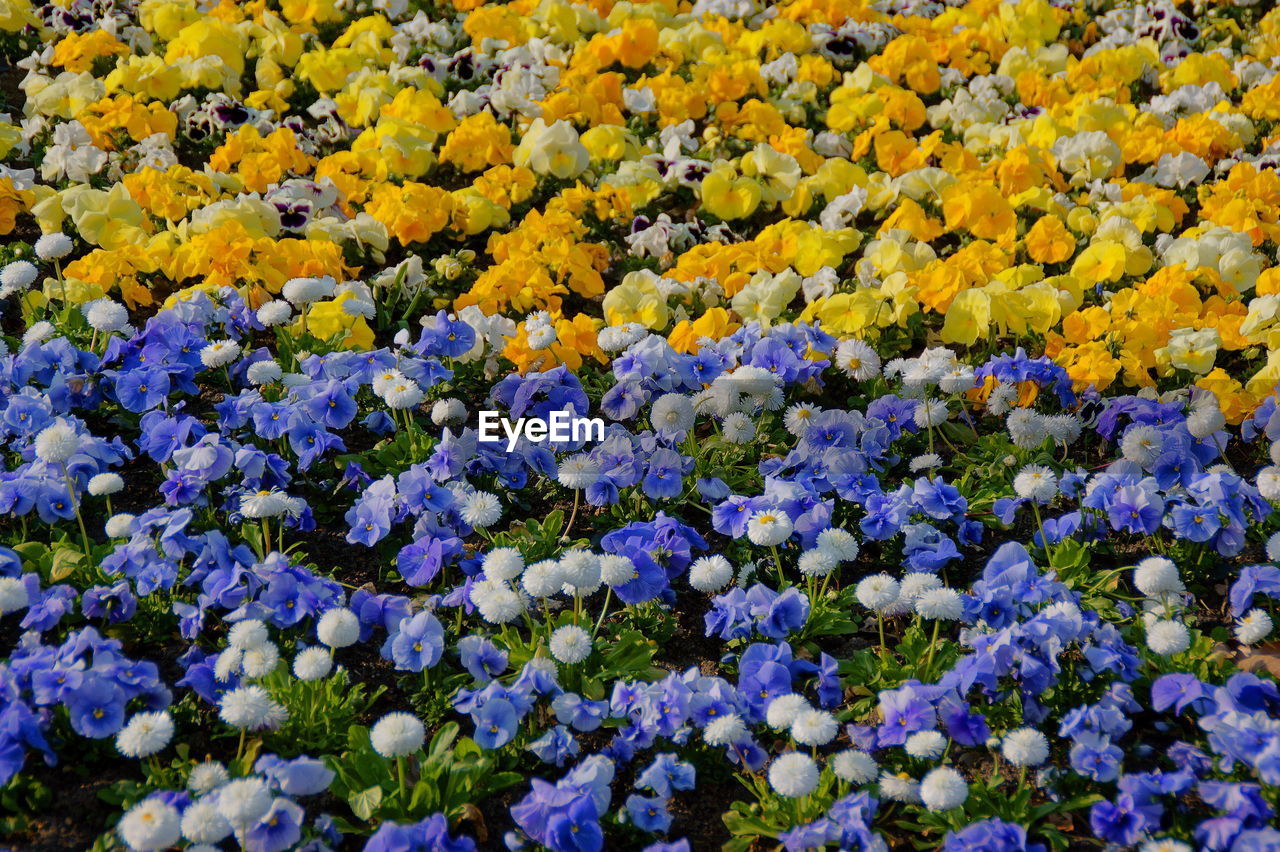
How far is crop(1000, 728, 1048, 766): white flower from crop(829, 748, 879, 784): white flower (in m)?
0.27

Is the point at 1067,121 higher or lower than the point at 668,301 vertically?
higher

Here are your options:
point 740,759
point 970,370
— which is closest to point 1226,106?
point 970,370

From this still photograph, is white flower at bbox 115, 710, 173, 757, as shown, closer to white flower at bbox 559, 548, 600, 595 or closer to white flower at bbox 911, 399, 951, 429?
white flower at bbox 559, 548, 600, 595

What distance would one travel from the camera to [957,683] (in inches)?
98.6

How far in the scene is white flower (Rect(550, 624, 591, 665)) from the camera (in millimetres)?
2518

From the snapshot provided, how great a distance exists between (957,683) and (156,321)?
2.61 metres

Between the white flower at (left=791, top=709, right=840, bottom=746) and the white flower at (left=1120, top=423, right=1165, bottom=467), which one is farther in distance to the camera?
the white flower at (left=1120, top=423, right=1165, bottom=467)

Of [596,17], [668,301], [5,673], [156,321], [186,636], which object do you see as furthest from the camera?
[596,17]

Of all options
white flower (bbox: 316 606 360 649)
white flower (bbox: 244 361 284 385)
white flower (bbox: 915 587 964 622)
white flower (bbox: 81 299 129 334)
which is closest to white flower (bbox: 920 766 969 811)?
white flower (bbox: 915 587 964 622)

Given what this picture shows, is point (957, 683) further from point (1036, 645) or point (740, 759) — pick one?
point (740, 759)

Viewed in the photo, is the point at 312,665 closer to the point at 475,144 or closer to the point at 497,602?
the point at 497,602

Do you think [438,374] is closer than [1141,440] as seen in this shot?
No

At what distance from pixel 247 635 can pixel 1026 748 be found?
161 centimetres

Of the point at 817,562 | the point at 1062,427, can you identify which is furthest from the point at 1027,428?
the point at 817,562
